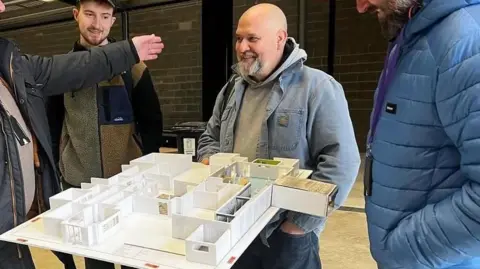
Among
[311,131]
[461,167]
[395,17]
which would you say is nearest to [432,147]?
[461,167]

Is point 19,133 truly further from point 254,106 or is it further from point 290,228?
Result: point 290,228

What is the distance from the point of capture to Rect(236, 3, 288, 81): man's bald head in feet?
5.32

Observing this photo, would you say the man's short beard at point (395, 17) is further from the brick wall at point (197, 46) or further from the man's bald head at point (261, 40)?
the brick wall at point (197, 46)

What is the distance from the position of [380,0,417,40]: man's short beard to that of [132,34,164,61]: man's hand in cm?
111

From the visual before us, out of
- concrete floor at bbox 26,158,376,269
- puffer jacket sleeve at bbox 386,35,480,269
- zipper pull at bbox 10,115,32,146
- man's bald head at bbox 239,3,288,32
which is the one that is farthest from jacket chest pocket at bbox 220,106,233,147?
concrete floor at bbox 26,158,376,269

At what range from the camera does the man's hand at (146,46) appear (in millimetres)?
1810

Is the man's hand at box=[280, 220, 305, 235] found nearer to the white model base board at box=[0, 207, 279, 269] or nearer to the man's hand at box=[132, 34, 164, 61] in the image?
the white model base board at box=[0, 207, 279, 269]

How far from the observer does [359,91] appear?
5.64 m

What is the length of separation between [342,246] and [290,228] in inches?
65.6

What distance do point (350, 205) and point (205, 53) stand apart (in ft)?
7.12

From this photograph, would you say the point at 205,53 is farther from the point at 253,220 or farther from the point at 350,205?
the point at 253,220

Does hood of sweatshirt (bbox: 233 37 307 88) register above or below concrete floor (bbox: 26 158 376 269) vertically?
above

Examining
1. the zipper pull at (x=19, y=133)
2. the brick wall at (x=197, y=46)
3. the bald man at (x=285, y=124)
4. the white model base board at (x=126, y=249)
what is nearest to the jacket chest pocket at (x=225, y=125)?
the bald man at (x=285, y=124)

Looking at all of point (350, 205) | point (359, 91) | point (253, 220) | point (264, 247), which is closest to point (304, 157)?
point (264, 247)
